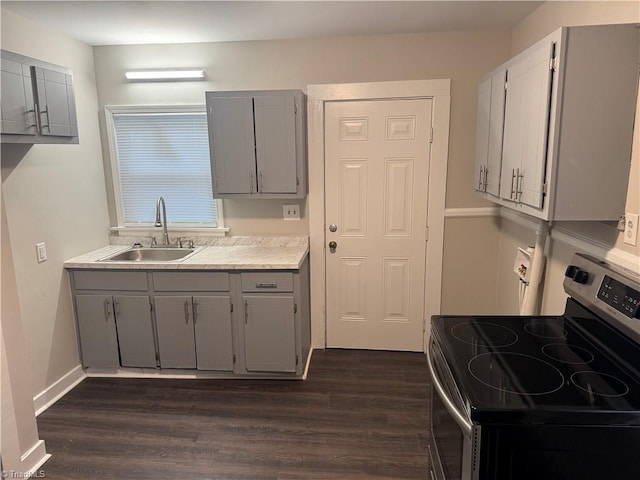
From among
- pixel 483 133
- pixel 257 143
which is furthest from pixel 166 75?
pixel 483 133

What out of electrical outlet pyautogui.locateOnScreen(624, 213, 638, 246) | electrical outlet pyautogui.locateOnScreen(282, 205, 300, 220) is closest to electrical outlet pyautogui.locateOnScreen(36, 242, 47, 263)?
electrical outlet pyautogui.locateOnScreen(282, 205, 300, 220)

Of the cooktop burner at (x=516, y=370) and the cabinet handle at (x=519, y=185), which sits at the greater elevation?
the cabinet handle at (x=519, y=185)

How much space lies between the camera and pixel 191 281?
2.99 m

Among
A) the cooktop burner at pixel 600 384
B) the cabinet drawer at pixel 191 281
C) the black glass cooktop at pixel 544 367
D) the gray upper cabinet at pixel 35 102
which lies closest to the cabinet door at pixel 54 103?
the gray upper cabinet at pixel 35 102

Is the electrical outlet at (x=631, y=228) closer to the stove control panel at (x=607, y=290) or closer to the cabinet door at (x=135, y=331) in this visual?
the stove control panel at (x=607, y=290)

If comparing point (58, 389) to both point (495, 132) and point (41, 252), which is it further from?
point (495, 132)

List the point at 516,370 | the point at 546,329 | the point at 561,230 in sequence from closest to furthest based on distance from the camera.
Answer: the point at 516,370, the point at 546,329, the point at 561,230

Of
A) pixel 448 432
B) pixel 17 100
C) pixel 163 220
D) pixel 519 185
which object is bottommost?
pixel 448 432

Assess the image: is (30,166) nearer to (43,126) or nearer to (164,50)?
(43,126)

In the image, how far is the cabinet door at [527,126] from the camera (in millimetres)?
1733

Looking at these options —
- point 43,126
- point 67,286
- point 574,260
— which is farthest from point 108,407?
point 574,260

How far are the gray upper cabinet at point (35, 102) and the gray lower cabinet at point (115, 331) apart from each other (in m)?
1.15

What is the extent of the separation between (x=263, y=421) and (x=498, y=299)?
6.61 ft

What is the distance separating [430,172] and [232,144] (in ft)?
4.94
